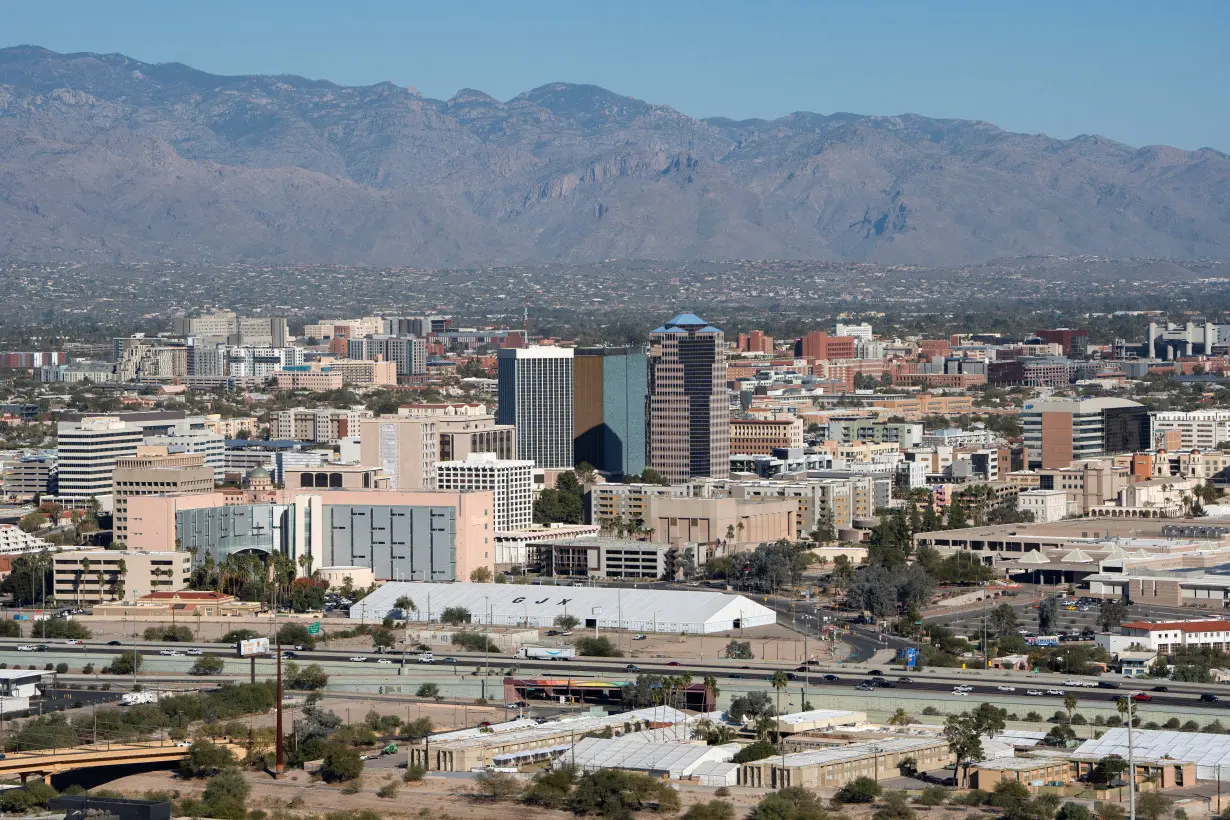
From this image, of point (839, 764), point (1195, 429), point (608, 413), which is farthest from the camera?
point (1195, 429)

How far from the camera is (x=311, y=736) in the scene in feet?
195

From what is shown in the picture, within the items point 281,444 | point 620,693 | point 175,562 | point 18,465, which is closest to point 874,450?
point 281,444

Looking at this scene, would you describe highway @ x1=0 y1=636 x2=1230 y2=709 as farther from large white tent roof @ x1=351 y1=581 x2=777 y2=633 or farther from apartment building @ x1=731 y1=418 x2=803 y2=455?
apartment building @ x1=731 y1=418 x2=803 y2=455

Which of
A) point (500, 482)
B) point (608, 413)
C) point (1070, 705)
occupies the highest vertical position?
point (608, 413)

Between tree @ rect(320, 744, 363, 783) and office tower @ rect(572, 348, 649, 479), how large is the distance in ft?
217

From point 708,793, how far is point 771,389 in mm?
124505

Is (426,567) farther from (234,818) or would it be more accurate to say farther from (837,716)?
(234,818)

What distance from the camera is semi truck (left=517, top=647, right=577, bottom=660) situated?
73.7 m

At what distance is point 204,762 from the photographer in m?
57.6

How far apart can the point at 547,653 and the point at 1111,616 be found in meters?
17.1

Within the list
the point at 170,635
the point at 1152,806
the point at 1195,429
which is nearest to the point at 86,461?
the point at 170,635

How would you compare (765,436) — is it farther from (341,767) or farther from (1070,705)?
(341,767)

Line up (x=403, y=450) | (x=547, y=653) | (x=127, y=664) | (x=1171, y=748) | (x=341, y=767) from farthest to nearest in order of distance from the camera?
(x=403, y=450), (x=547, y=653), (x=127, y=664), (x=341, y=767), (x=1171, y=748)

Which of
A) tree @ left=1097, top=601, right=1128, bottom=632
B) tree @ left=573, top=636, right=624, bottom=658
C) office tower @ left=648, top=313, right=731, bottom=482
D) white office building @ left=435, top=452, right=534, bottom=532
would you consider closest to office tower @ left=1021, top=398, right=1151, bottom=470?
office tower @ left=648, top=313, right=731, bottom=482
